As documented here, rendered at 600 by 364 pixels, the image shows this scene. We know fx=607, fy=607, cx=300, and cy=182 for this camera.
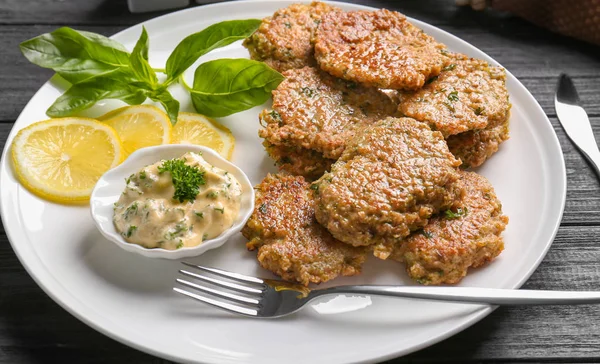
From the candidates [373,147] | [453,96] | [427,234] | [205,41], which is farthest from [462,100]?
[205,41]

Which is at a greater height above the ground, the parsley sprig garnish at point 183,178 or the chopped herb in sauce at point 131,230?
the parsley sprig garnish at point 183,178

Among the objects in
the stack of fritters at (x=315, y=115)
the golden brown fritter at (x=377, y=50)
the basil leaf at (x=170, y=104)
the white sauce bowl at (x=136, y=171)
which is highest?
the golden brown fritter at (x=377, y=50)

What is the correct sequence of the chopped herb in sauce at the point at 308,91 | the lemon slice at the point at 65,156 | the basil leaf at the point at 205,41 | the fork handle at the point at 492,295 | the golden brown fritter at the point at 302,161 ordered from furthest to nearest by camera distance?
1. the basil leaf at the point at 205,41
2. the chopped herb in sauce at the point at 308,91
3. the golden brown fritter at the point at 302,161
4. the lemon slice at the point at 65,156
5. the fork handle at the point at 492,295

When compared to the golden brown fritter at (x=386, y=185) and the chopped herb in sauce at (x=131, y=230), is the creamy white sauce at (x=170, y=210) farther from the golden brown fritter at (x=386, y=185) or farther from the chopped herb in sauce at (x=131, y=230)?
the golden brown fritter at (x=386, y=185)

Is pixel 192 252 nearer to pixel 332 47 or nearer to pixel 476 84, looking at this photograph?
pixel 332 47

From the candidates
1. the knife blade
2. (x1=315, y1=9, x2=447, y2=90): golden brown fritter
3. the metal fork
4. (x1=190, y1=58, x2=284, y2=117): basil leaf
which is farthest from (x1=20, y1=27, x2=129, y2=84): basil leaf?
the knife blade

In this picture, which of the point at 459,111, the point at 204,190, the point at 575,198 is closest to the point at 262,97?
the point at 204,190

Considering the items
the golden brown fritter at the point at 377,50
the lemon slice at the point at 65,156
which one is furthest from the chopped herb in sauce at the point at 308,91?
the lemon slice at the point at 65,156
